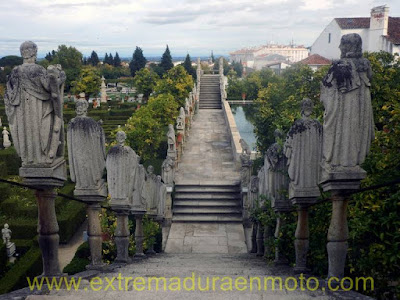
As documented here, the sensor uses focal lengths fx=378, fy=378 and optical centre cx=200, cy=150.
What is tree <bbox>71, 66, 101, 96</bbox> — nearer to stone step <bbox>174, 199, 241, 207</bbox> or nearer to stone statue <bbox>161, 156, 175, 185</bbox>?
stone statue <bbox>161, 156, 175, 185</bbox>

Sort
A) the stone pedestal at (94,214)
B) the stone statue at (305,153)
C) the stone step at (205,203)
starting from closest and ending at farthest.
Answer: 1. the stone statue at (305,153)
2. the stone pedestal at (94,214)
3. the stone step at (205,203)

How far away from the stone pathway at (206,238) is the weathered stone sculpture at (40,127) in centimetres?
786

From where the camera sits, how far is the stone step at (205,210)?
584 inches

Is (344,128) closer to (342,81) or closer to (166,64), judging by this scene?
(342,81)

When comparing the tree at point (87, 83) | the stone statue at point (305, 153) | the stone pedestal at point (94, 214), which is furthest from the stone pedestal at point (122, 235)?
the tree at point (87, 83)

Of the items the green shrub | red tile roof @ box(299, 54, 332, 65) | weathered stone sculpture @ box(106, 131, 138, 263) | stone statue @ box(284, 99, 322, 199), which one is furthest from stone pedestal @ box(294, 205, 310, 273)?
red tile roof @ box(299, 54, 332, 65)

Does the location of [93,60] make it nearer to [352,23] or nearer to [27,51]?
[352,23]

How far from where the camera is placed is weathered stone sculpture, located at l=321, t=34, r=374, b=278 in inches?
155

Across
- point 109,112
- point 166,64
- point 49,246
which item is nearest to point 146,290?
point 49,246

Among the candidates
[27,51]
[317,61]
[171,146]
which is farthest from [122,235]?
[317,61]

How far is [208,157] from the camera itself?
20.5 metres

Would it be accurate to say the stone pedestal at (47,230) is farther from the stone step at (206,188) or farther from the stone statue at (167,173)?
the stone step at (206,188)

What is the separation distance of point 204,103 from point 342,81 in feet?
111

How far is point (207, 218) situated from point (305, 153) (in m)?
10.1
